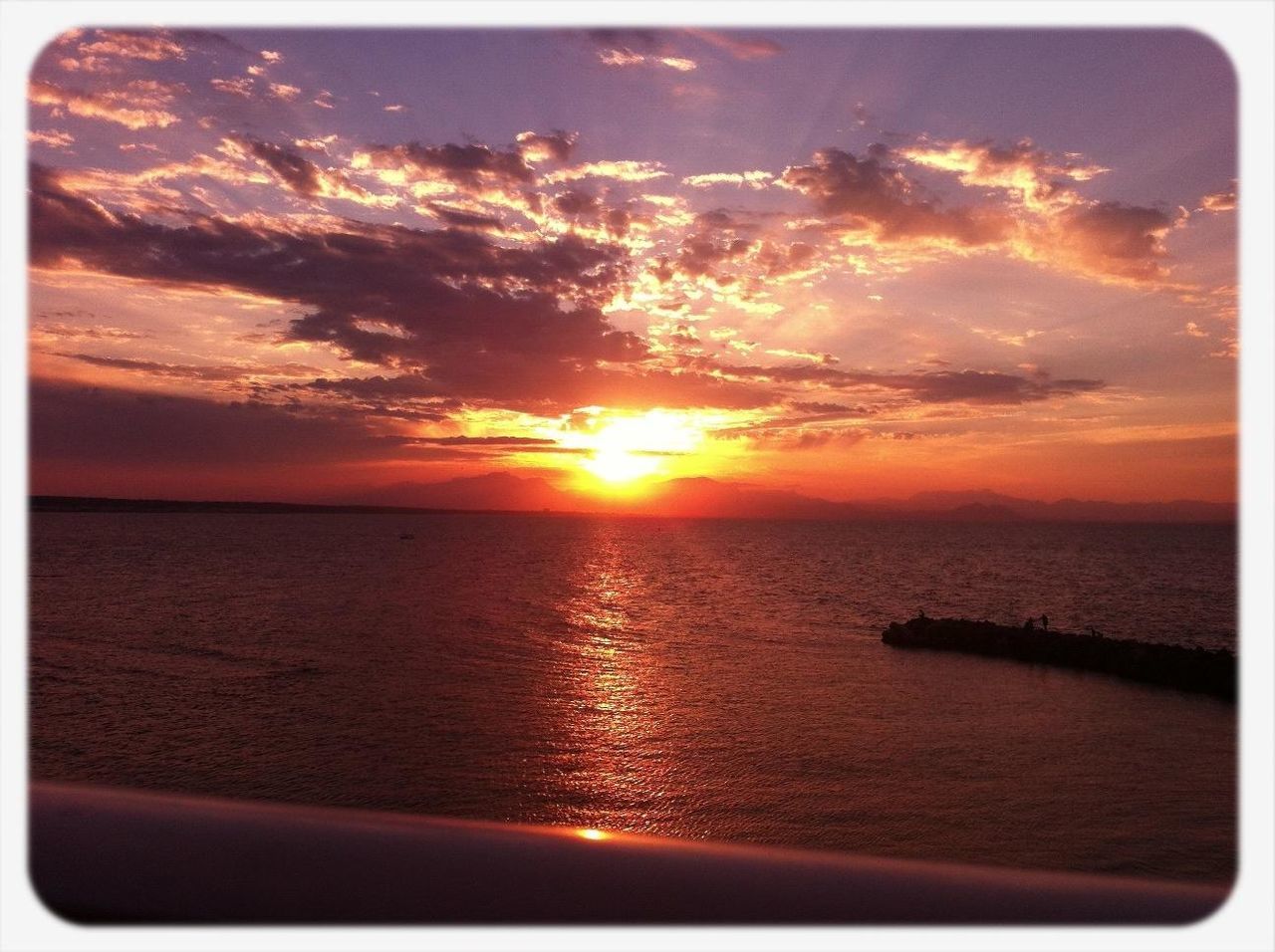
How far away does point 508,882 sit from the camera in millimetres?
1947

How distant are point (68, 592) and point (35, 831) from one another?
47591mm

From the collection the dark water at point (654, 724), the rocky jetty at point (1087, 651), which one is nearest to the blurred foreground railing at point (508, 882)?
the dark water at point (654, 724)

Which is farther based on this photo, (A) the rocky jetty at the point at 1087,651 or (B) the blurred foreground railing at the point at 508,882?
(A) the rocky jetty at the point at 1087,651

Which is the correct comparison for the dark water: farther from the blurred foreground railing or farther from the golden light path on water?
the blurred foreground railing

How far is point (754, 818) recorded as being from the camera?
12148 millimetres

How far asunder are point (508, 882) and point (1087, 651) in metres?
27.7

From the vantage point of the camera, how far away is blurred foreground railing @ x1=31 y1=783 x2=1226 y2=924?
1897mm

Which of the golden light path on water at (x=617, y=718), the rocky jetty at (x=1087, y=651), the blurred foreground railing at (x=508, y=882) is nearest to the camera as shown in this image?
the blurred foreground railing at (x=508, y=882)

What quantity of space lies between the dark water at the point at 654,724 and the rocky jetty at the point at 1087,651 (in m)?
0.92

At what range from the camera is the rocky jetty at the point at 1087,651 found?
72.3ft

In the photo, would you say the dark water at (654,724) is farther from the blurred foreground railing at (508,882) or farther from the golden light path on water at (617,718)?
the blurred foreground railing at (508,882)

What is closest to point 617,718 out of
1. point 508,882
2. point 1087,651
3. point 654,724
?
point 654,724

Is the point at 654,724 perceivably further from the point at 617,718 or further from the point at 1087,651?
the point at 1087,651

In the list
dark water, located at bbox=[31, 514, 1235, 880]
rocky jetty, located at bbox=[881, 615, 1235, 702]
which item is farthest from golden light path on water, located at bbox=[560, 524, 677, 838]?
rocky jetty, located at bbox=[881, 615, 1235, 702]
